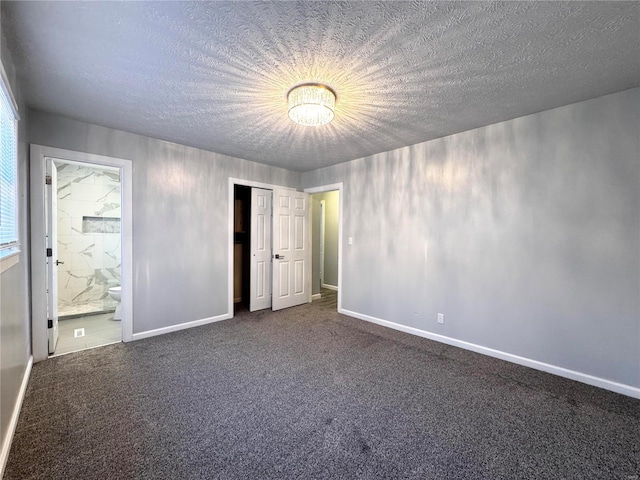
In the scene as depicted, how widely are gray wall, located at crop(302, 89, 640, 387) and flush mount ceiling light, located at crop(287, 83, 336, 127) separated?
1.71 meters

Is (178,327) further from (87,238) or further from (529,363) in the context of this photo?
(529,363)

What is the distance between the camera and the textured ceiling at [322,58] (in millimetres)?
1443

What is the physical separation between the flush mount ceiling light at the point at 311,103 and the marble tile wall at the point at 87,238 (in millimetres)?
3915

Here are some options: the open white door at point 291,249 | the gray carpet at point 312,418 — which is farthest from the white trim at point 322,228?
the gray carpet at point 312,418

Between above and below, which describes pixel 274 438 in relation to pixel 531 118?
below

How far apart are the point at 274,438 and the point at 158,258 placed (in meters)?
2.63

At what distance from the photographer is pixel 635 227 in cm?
214

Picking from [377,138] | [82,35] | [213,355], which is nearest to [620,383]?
[377,138]

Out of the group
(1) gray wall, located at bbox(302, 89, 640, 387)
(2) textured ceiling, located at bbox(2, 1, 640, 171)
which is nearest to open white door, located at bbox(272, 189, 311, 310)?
(1) gray wall, located at bbox(302, 89, 640, 387)

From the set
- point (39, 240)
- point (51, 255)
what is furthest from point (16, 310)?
point (51, 255)

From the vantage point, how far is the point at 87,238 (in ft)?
14.5

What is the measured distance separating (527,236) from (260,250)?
358 cm

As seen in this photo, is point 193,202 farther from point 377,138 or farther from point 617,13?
point 617,13

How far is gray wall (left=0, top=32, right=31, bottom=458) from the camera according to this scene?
1593mm
